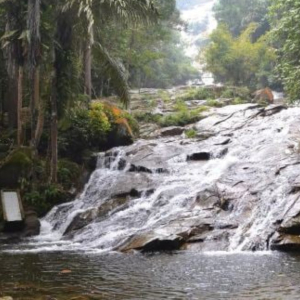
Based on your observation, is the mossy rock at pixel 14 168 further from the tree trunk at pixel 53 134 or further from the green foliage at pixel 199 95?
the green foliage at pixel 199 95

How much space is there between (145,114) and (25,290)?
24953 millimetres

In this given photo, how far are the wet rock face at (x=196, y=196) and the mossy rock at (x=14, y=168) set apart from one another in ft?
7.14

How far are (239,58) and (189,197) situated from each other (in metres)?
30.9

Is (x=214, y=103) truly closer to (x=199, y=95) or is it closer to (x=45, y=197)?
(x=199, y=95)

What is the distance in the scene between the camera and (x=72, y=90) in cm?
1797

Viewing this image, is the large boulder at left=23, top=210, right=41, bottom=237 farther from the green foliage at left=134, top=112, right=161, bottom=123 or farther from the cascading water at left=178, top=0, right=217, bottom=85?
the cascading water at left=178, top=0, right=217, bottom=85

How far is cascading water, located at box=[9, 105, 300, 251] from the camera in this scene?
487 inches

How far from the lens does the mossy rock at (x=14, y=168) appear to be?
18.2m

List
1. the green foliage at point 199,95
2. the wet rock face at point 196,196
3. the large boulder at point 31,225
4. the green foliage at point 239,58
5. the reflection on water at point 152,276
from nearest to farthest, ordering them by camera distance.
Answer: the reflection on water at point 152,276 < the wet rock face at point 196,196 < the large boulder at point 31,225 < the green foliage at point 199,95 < the green foliage at point 239,58

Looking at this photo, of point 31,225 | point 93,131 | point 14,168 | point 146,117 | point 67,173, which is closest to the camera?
point 31,225

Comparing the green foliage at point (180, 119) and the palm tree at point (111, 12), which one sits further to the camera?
the green foliage at point (180, 119)

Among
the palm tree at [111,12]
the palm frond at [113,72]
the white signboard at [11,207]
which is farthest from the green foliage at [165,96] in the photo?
the white signboard at [11,207]

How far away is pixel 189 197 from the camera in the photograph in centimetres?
1505

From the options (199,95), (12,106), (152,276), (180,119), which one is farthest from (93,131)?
(199,95)
